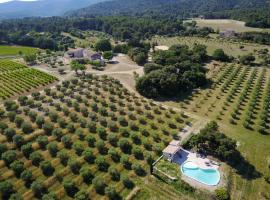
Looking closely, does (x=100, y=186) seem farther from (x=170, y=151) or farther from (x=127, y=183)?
(x=170, y=151)

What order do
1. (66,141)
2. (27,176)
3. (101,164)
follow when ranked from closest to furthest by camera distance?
1. (27,176)
2. (101,164)
3. (66,141)

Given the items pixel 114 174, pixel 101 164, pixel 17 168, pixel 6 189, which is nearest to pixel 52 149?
pixel 17 168

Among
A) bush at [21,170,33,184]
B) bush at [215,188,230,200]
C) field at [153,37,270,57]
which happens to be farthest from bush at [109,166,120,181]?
field at [153,37,270,57]

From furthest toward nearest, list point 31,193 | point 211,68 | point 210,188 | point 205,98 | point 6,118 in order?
point 211,68 → point 205,98 → point 6,118 → point 210,188 → point 31,193

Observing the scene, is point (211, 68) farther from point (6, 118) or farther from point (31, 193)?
point (31, 193)

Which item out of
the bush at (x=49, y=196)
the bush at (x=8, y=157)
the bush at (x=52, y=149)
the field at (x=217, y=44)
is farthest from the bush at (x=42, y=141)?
the field at (x=217, y=44)

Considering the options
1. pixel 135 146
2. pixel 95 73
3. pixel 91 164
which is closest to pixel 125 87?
pixel 95 73

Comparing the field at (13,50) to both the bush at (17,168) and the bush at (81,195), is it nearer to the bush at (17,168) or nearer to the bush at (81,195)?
the bush at (17,168)
